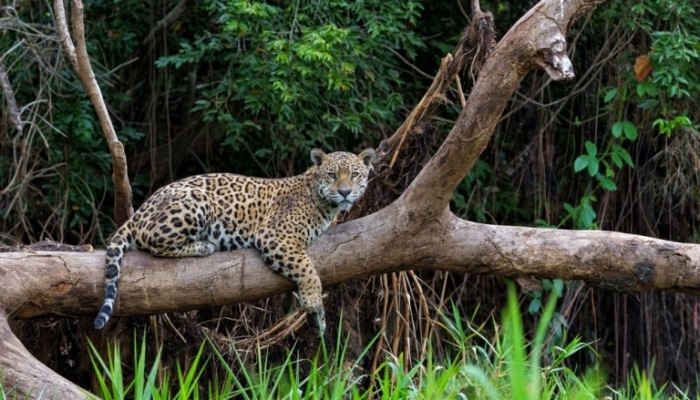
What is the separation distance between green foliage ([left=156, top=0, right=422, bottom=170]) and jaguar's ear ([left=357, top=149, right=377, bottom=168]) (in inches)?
47.0

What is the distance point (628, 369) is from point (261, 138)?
4.11m

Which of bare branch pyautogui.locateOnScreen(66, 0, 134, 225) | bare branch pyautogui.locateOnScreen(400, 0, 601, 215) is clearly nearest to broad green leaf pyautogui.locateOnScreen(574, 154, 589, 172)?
bare branch pyautogui.locateOnScreen(400, 0, 601, 215)

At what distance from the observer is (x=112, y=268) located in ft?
20.0

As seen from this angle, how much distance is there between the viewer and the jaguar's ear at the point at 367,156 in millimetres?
6855

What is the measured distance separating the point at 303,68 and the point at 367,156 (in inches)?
55.9

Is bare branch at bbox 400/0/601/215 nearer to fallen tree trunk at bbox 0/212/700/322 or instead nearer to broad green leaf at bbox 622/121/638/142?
fallen tree trunk at bbox 0/212/700/322

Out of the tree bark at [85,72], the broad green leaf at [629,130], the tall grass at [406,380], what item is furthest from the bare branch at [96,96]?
the broad green leaf at [629,130]

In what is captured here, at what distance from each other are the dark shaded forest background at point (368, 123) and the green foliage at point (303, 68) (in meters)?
0.02

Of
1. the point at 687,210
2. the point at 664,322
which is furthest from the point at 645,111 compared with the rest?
the point at 664,322

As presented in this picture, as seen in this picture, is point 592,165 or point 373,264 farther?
point 592,165

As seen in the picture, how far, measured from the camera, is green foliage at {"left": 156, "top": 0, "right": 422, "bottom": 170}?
26.7 feet

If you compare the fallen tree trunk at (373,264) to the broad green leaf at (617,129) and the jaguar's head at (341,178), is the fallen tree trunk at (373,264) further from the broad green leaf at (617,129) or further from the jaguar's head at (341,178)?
the broad green leaf at (617,129)

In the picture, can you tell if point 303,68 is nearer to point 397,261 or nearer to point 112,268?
point 397,261

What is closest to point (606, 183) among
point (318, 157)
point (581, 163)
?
point (581, 163)
